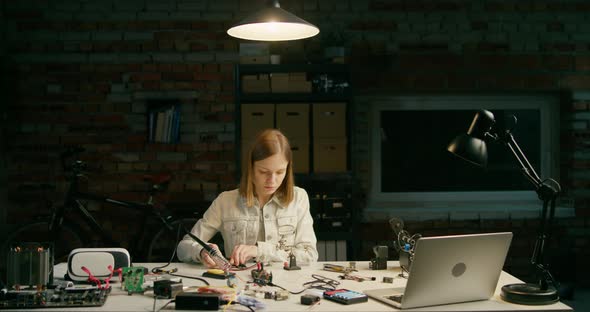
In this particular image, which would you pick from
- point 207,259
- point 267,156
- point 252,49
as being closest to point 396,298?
point 207,259

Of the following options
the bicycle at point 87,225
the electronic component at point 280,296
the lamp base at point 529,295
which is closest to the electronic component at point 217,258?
the electronic component at point 280,296

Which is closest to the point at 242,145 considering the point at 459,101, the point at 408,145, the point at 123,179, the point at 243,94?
the point at 243,94

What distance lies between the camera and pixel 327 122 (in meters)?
4.13

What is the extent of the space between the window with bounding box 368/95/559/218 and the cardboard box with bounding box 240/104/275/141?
97cm

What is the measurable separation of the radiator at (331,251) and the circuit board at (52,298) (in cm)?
228

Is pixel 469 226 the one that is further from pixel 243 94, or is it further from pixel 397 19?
pixel 243 94

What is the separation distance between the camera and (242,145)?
409cm

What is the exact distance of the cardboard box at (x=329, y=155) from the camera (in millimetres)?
4133

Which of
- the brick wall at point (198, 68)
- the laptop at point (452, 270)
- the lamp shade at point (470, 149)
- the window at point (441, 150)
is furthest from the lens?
the window at point (441, 150)

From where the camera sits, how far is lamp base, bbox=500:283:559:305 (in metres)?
1.96

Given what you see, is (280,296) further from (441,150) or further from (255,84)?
(441,150)

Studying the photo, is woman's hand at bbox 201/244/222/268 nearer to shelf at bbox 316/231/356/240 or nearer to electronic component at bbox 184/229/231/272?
electronic component at bbox 184/229/231/272

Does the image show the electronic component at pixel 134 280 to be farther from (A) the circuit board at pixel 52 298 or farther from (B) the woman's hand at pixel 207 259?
(B) the woman's hand at pixel 207 259

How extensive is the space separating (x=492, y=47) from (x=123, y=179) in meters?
2.88
